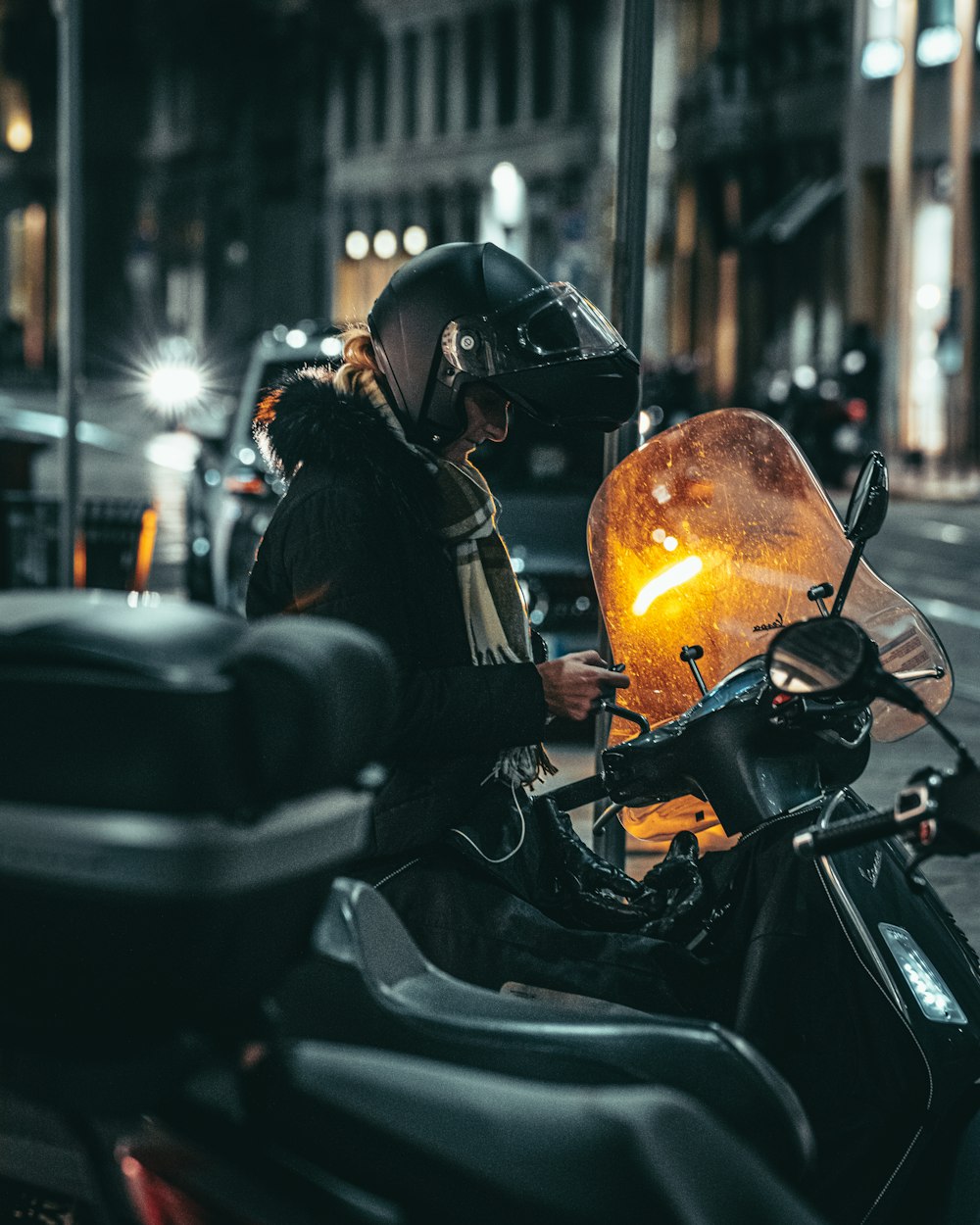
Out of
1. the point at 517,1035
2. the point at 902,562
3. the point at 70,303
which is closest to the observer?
the point at 517,1035

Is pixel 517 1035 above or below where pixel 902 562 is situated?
above

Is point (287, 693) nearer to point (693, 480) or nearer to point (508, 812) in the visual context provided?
point (508, 812)

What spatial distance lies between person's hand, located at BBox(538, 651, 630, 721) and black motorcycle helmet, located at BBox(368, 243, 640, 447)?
14.0 inches

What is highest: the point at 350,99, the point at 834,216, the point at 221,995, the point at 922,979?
the point at 350,99

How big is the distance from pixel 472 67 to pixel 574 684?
55.8 metres

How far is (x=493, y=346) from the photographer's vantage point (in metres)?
3.04

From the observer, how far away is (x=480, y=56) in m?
56.7

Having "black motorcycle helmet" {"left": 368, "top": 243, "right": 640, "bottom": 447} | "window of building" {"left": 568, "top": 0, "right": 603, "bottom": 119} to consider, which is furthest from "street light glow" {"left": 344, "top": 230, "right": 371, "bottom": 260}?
"black motorcycle helmet" {"left": 368, "top": 243, "right": 640, "bottom": 447}

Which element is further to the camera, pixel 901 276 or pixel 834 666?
pixel 901 276

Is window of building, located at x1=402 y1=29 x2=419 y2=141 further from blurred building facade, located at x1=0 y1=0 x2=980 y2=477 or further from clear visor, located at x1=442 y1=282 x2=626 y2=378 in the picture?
clear visor, located at x1=442 y1=282 x2=626 y2=378

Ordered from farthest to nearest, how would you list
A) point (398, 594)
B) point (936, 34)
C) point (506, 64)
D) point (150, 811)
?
1. point (506, 64)
2. point (936, 34)
3. point (398, 594)
4. point (150, 811)

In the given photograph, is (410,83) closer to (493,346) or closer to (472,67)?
(472,67)

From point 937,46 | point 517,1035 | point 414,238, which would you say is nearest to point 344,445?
point 517,1035

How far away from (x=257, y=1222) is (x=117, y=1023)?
0.19m
